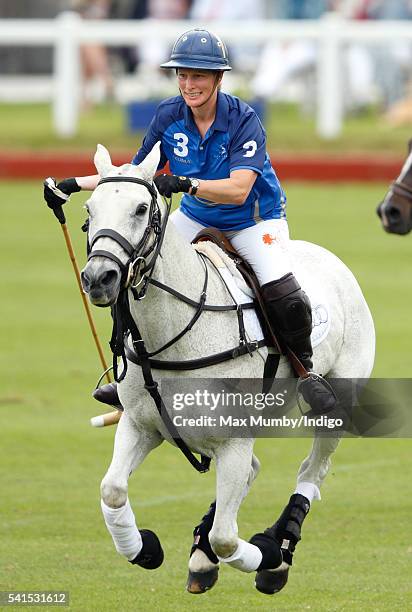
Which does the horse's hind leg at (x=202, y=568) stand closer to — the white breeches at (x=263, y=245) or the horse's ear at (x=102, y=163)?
the white breeches at (x=263, y=245)

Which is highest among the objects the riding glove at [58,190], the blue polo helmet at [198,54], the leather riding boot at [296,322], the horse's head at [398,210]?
the blue polo helmet at [198,54]

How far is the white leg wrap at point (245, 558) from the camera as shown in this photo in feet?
22.4

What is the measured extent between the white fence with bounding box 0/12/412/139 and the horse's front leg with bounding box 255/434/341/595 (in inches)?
542

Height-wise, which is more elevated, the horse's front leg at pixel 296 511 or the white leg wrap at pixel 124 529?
the white leg wrap at pixel 124 529

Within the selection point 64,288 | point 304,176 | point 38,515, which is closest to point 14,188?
point 304,176

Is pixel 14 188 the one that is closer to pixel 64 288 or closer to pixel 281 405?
pixel 64 288

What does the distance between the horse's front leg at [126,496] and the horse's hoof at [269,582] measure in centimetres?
55

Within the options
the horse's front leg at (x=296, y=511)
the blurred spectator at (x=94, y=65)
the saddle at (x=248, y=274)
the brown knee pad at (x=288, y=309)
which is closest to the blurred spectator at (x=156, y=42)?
the blurred spectator at (x=94, y=65)

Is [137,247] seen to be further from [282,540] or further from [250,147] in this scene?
[282,540]

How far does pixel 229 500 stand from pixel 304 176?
1473 cm

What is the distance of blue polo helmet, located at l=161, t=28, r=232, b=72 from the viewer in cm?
684

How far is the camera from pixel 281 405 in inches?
285

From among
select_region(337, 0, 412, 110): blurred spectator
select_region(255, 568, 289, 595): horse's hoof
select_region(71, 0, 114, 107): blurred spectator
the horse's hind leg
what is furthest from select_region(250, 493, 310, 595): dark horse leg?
select_region(71, 0, 114, 107): blurred spectator

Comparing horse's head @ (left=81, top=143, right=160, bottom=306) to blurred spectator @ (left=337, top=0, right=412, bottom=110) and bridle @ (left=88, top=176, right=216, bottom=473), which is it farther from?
blurred spectator @ (left=337, top=0, right=412, bottom=110)
